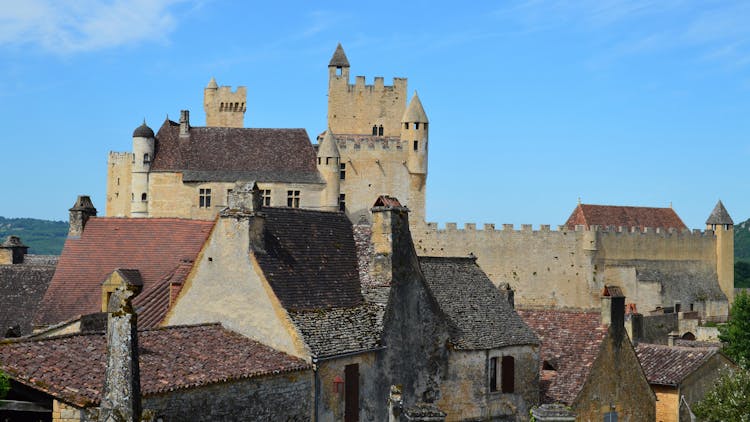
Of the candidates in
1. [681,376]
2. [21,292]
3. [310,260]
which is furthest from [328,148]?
[310,260]

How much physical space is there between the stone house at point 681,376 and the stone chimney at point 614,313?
7.93ft

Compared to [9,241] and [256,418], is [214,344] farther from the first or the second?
[9,241]

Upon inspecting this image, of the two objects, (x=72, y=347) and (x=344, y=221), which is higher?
(x=344, y=221)

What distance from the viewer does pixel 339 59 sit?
74.5 metres

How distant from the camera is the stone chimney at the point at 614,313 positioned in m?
27.5

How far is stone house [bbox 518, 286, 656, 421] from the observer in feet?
86.7

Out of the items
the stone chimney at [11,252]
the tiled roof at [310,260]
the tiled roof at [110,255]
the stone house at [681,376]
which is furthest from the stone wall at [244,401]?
the stone chimney at [11,252]

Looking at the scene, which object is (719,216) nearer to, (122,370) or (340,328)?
(340,328)

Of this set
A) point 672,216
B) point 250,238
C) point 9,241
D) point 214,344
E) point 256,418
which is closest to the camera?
point 256,418

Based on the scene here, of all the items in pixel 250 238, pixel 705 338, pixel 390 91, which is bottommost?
pixel 705 338

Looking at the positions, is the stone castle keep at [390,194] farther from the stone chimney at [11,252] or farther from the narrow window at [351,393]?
the narrow window at [351,393]

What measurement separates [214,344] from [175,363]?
6.20 feet

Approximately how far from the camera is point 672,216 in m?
77.8

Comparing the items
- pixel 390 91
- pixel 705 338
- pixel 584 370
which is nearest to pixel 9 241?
pixel 584 370
